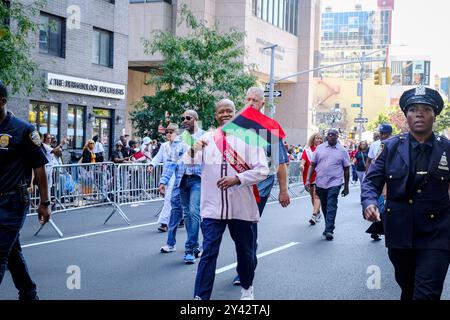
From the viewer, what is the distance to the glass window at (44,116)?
25766mm

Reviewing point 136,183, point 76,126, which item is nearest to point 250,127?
point 136,183

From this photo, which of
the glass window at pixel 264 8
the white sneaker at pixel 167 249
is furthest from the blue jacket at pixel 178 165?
the glass window at pixel 264 8

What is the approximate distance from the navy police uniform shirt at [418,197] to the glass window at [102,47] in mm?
25392

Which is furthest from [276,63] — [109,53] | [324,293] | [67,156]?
[324,293]

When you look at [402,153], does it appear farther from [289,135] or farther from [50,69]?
[289,135]

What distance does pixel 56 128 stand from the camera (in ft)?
88.8

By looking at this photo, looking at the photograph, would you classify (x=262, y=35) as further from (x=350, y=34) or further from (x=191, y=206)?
(x=350, y=34)

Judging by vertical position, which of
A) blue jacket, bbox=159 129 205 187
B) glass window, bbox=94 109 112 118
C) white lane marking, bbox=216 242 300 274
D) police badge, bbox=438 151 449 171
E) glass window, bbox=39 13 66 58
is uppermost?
glass window, bbox=39 13 66 58

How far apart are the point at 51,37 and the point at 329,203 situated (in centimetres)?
1771

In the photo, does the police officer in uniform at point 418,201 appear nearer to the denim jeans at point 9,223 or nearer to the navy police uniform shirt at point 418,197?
the navy police uniform shirt at point 418,197

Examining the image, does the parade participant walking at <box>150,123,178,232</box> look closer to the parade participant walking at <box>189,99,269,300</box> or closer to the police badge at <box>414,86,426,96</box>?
the parade participant walking at <box>189,99,269,300</box>

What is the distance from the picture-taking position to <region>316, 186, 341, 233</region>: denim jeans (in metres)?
11.7

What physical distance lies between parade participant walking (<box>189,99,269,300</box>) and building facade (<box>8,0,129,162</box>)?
1943 centimetres

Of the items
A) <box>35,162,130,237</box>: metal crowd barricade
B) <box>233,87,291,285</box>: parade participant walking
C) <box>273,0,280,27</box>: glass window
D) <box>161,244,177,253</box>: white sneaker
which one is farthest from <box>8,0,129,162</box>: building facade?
<box>273,0,280,27</box>: glass window
